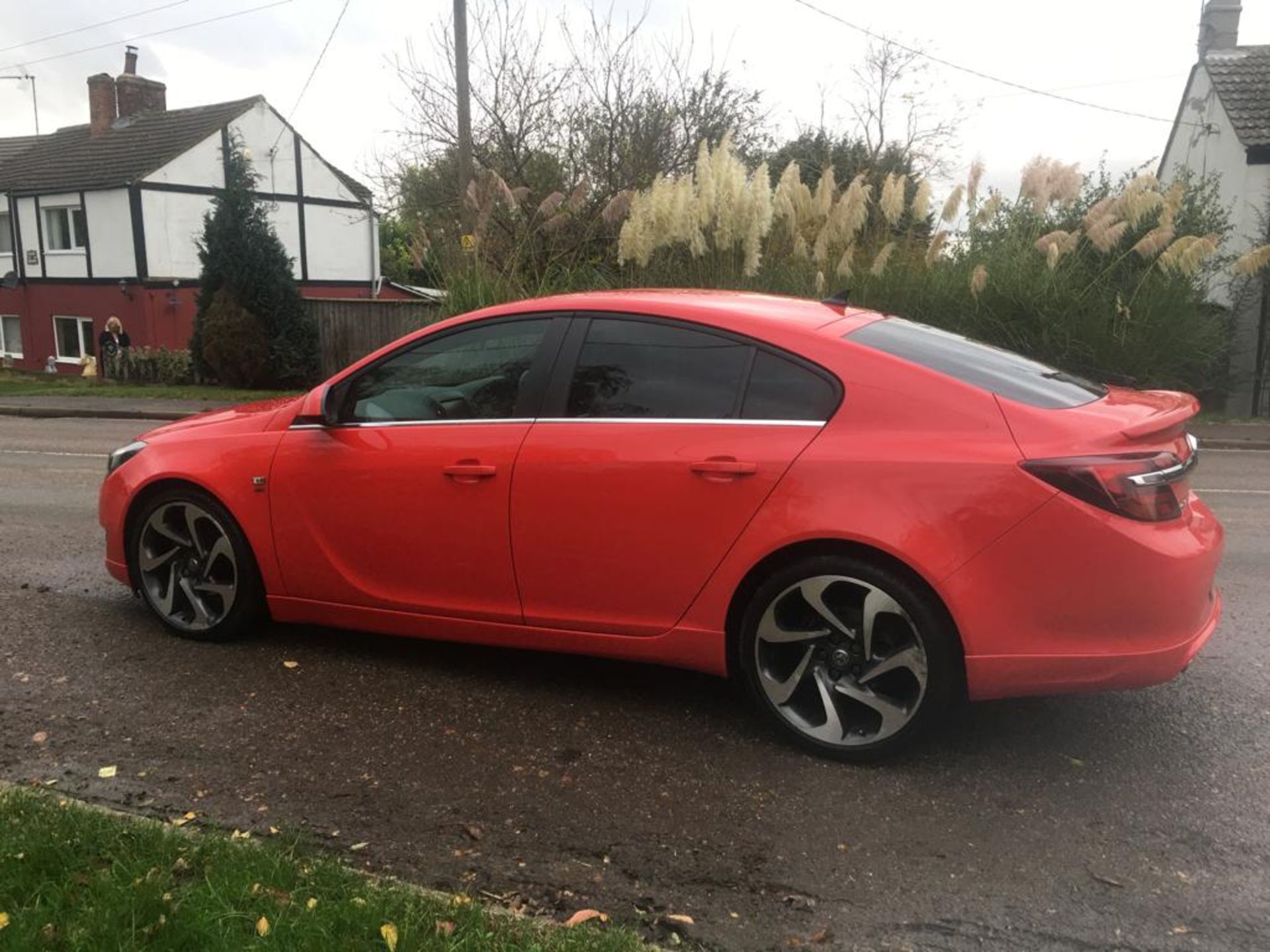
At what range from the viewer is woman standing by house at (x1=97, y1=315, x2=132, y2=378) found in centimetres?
2303

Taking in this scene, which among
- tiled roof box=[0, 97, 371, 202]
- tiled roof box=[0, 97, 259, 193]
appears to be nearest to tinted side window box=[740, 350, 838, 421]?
tiled roof box=[0, 97, 371, 202]

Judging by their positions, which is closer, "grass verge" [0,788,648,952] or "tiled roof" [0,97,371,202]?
"grass verge" [0,788,648,952]

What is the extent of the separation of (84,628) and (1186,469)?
4.78 metres

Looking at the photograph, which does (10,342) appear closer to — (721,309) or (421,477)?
(421,477)

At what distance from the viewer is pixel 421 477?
407 centimetres

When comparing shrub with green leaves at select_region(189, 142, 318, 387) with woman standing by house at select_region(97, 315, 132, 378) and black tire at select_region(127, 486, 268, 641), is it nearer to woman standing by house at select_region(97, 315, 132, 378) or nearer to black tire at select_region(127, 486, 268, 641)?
woman standing by house at select_region(97, 315, 132, 378)

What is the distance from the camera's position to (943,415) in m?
3.40

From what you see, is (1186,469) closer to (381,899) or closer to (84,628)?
(381,899)

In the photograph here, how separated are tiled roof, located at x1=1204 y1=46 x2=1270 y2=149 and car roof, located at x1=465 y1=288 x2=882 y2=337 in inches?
681

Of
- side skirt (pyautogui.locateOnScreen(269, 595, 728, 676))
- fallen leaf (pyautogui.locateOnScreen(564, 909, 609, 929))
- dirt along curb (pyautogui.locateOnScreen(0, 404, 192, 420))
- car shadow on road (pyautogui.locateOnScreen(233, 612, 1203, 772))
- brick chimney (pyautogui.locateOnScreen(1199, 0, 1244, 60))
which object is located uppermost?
brick chimney (pyautogui.locateOnScreen(1199, 0, 1244, 60))

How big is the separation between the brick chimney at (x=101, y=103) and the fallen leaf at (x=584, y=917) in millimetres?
34210

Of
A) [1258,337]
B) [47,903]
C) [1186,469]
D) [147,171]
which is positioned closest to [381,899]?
[47,903]

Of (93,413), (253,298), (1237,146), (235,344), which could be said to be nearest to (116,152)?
(253,298)

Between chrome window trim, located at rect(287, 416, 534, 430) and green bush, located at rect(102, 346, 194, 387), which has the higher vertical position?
chrome window trim, located at rect(287, 416, 534, 430)
